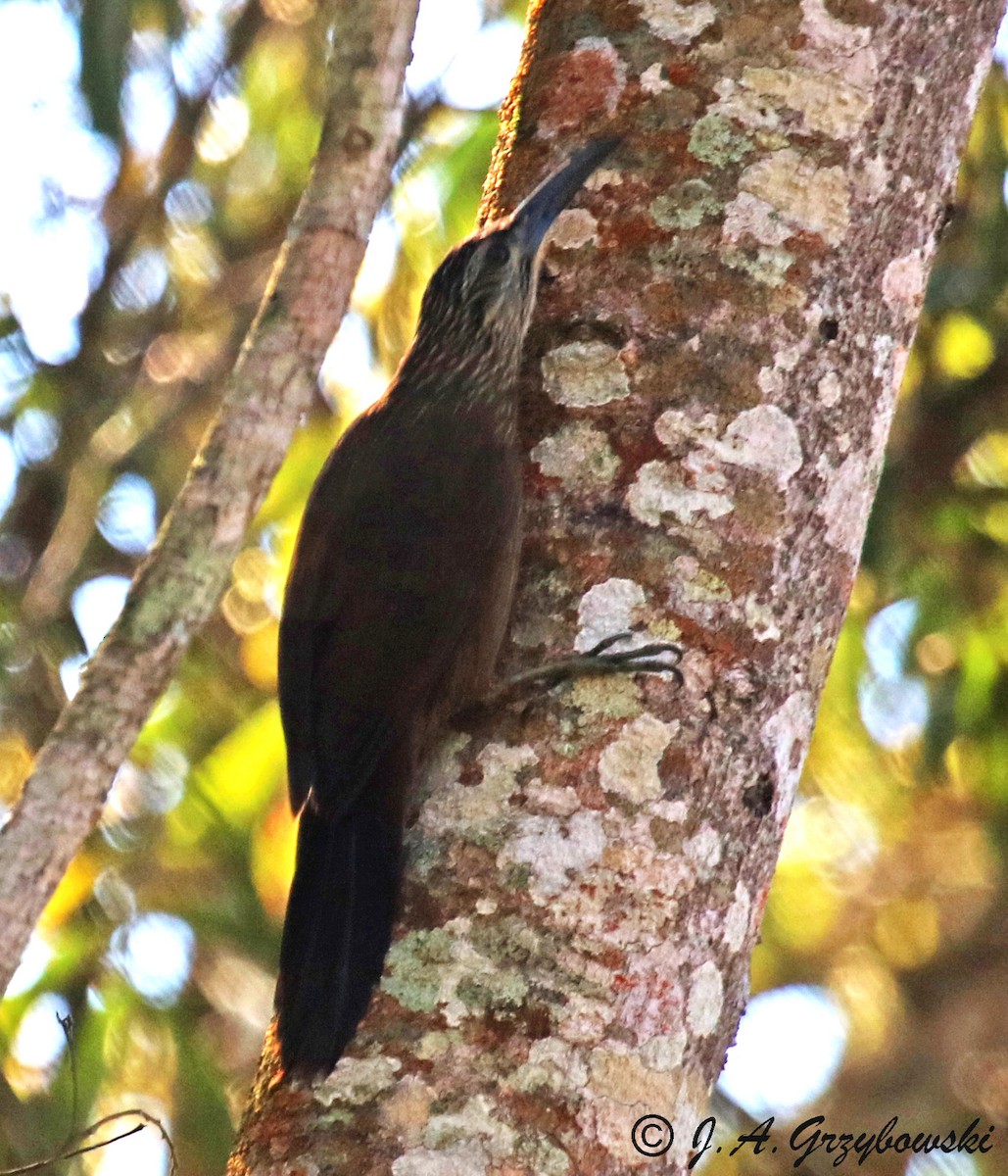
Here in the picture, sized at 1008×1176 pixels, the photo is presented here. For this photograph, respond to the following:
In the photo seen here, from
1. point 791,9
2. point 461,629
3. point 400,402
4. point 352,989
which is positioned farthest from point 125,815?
point 791,9

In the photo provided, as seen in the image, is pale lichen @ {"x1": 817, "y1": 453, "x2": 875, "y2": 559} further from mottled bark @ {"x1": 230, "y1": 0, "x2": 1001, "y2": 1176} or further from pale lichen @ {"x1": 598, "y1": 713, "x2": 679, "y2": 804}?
pale lichen @ {"x1": 598, "y1": 713, "x2": 679, "y2": 804}

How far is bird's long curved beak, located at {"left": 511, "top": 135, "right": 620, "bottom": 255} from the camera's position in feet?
6.59

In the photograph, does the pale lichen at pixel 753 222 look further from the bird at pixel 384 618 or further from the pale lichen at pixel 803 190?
the bird at pixel 384 618

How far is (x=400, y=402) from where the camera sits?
230 cm

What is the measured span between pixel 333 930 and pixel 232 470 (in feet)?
2.32

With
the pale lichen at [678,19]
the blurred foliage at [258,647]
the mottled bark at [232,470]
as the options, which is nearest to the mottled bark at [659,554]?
the pale lichen at [678,19]

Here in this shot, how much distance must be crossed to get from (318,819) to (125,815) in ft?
5.20

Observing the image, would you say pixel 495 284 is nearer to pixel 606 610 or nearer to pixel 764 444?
pixel 764 444

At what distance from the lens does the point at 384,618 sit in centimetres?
200

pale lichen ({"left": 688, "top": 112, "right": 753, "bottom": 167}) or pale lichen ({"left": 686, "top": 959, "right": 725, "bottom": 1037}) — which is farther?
pale lichen ({"left": 688, "top": 112, "right": 753, "bottom": 167})

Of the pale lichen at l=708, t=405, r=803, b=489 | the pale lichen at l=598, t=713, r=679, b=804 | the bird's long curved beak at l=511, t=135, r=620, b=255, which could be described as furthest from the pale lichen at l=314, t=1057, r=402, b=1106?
the bird's long curved beak at l=511, t=135, r=620, b=255

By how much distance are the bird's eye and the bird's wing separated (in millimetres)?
302

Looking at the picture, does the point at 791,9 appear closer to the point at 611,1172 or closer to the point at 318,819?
the point at 318,819

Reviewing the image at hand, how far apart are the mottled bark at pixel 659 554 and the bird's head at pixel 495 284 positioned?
4 cm
